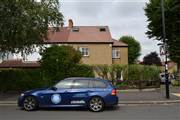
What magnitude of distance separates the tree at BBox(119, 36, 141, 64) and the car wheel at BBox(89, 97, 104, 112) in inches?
2848

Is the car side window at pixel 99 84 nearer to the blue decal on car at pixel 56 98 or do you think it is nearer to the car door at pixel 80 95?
the car door at pixel 80 95

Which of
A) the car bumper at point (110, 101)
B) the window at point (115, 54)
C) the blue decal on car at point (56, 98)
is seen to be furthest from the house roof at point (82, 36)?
the car bumper at point (110, 101)

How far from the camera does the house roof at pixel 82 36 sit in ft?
176

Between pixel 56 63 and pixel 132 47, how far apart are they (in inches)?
2415

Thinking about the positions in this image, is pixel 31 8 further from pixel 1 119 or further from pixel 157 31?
pixel 157 31

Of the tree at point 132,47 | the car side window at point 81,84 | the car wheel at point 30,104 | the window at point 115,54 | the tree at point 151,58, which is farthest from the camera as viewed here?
the tree at point 132,47

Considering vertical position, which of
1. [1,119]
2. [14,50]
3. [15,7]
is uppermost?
[15,7]

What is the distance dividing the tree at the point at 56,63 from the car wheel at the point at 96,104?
13021 millimetres

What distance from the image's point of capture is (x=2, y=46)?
28375 mm

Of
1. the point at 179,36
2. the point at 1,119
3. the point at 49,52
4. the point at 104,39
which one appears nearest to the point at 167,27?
the point at 179,36

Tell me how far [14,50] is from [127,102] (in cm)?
1022

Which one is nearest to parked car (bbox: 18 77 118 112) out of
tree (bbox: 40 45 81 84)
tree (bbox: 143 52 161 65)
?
tree (bbox: 40 45 81 84)

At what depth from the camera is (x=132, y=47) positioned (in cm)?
9138

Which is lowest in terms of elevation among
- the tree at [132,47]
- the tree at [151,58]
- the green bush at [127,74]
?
the green bush at [127,74]
